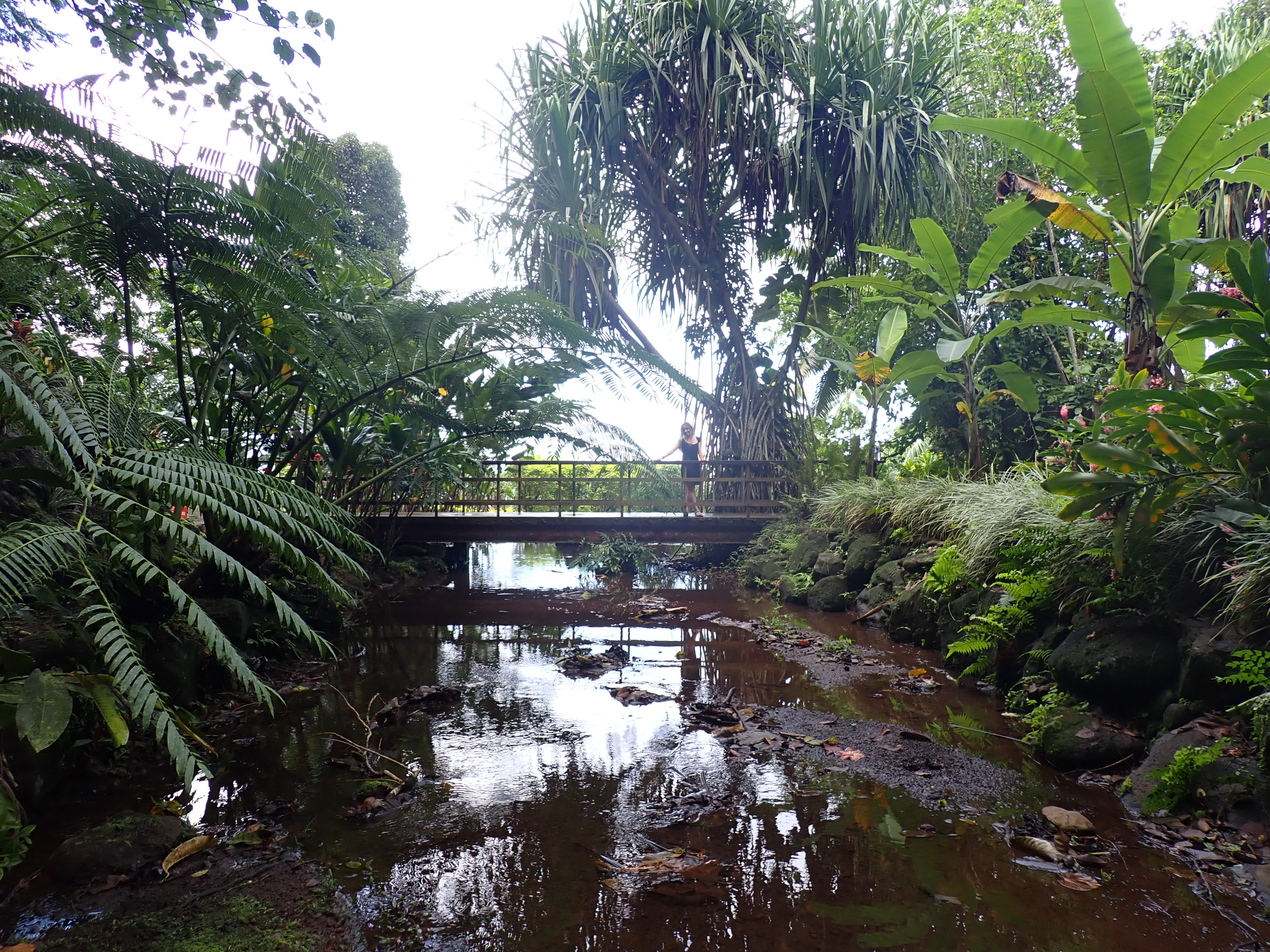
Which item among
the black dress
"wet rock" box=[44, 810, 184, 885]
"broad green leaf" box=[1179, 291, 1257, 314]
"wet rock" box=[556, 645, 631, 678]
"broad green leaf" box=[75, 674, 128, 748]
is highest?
"broad green leaf" box=[1179, 291, 1257, 314]

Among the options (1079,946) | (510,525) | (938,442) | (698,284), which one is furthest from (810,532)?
(1079,946)

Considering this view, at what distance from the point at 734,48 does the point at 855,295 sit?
324 centimetres

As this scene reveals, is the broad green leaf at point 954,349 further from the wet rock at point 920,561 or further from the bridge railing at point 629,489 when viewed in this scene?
the bridge railing at point 629,489

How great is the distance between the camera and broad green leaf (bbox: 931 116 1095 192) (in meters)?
3.51

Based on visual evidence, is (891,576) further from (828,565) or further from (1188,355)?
(1188,355)

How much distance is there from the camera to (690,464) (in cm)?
930

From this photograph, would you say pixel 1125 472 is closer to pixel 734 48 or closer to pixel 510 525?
pixel 510 525

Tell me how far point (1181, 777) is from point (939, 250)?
4.07m

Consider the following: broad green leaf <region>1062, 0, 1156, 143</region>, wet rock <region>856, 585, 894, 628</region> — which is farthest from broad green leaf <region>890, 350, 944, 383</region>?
broad green leaf <region>1062, 0, 1156, 143</region>

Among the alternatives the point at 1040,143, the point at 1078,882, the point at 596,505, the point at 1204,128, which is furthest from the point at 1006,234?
the point at 596,505

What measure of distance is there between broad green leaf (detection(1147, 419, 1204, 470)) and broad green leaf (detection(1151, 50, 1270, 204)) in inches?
55.2

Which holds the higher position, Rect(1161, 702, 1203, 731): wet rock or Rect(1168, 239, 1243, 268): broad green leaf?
Rect(1168, 239, 1243, 268): broad green leaf

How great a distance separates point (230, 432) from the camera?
400 centimetres

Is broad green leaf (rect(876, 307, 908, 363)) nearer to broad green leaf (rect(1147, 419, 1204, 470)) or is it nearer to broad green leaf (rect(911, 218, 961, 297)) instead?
broad green leaf (rect(911, 218, 961, 297))
